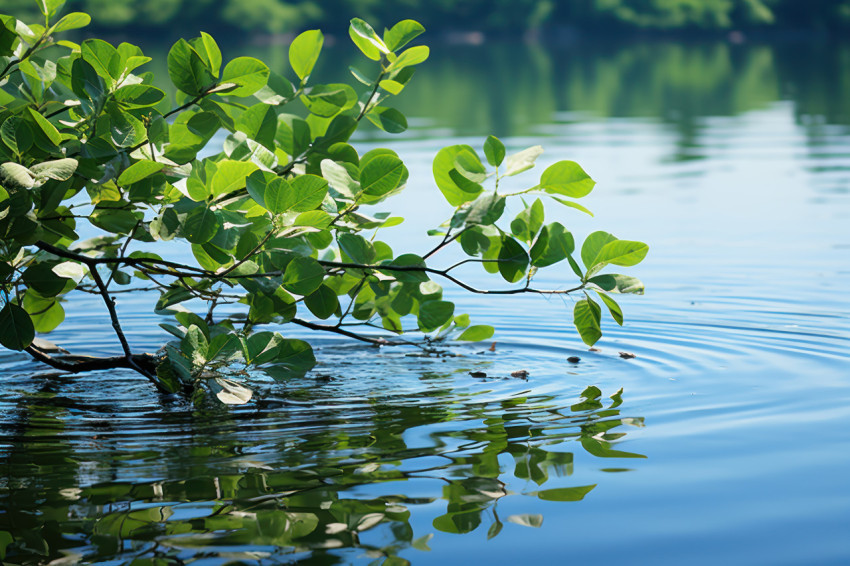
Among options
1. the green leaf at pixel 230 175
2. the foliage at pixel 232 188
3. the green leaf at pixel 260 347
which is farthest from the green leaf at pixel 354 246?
the green leaf at pixel 230 175

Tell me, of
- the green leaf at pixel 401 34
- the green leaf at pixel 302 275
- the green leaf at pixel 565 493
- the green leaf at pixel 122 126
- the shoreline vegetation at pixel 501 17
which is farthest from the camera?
the shoreline vegetation at pixel 501 17

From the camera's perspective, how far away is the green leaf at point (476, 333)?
4.27 m

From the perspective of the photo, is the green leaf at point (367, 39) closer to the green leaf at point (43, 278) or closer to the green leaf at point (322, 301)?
the green leaf at point (322, 301)

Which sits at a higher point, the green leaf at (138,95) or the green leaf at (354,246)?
the green leaf at (138,95)

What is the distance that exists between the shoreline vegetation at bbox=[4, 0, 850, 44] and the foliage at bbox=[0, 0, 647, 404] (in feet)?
199

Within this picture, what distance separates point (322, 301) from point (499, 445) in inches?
38.0

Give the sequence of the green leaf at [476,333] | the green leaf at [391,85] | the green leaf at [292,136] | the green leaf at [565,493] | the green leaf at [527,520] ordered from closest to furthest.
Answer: the green leaf at [527,520]
the green leaf at [565,493]
the green leaf at [391,85]
the green leaf at [292,136]
the green leaf at [476,333]

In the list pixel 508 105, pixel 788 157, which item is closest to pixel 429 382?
pixel 788 157

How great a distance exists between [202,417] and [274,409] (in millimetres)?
262

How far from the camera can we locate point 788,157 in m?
13.2

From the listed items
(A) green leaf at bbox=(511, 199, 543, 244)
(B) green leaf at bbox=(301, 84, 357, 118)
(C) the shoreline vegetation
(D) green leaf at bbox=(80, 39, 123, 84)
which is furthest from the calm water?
(C) the shoreline vegetation

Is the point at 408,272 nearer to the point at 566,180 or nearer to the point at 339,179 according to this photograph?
the point at 339,179

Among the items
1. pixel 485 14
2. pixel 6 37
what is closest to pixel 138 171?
pixel 6 37

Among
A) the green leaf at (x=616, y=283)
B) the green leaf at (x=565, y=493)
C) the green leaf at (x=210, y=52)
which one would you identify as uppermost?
the green leaf at (x=210, y=52)
